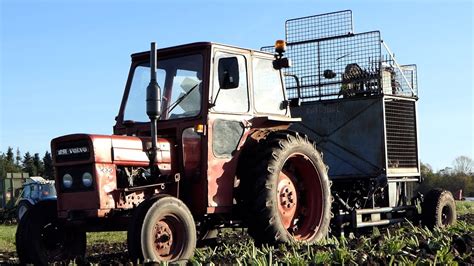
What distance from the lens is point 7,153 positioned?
2766 inches

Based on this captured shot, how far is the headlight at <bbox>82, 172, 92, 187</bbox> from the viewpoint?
6.29 m

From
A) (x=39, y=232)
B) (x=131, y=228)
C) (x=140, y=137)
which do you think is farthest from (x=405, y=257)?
(x=39, y=232)

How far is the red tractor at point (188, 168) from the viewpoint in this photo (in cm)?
623

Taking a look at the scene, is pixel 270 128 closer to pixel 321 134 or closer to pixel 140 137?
pixel 140 137

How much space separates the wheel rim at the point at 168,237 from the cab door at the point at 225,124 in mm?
692

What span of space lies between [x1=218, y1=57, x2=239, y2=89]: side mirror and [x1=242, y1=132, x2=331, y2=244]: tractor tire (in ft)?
2.94

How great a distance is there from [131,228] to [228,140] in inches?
69.1

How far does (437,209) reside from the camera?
10.3 meters

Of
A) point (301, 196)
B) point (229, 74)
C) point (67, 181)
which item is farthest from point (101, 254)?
point (229, 74)

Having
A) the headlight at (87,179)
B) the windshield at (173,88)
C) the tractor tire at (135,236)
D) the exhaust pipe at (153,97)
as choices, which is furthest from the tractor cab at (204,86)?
the tractor tire at (135,236)

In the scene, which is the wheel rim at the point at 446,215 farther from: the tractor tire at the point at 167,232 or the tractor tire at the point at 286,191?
the tractor tire at the point at 167,232

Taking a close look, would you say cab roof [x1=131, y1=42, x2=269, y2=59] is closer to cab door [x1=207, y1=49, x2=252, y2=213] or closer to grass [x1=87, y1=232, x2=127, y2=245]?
cab door [x1=207, y1=49, x2=252, y2=213]

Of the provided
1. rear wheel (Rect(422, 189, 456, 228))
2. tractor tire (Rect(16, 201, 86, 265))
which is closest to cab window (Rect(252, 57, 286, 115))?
tractor tire (Rect(16, 201, 86, 265))

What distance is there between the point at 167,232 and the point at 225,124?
1.49 metres
